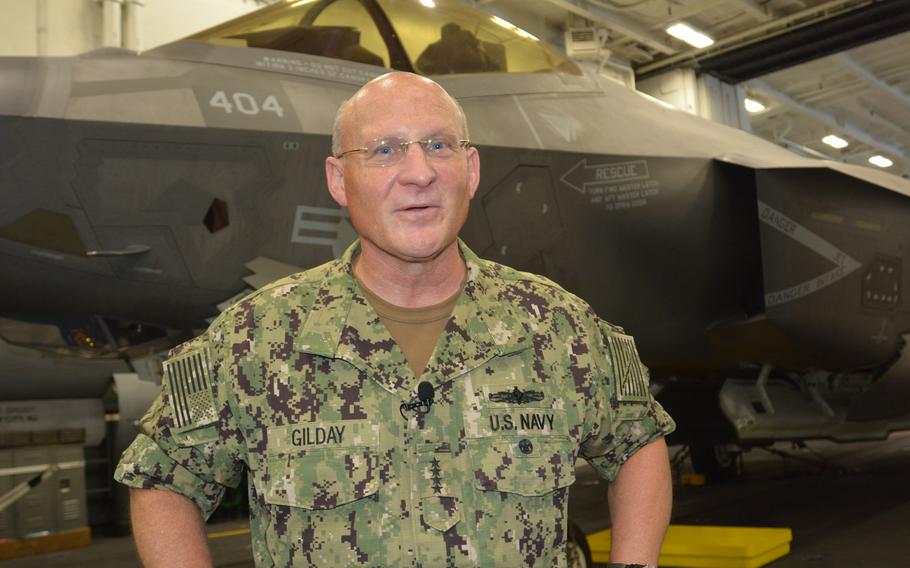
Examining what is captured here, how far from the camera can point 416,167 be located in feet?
5.45

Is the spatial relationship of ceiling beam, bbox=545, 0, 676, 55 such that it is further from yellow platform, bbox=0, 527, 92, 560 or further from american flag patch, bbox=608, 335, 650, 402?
american flag patch, bbox=608, 335, 650, 402

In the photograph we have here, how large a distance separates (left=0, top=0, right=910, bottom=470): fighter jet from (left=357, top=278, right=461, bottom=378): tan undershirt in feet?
5.26

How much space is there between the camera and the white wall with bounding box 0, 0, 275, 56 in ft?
26.5

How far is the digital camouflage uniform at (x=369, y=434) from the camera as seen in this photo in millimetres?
1621

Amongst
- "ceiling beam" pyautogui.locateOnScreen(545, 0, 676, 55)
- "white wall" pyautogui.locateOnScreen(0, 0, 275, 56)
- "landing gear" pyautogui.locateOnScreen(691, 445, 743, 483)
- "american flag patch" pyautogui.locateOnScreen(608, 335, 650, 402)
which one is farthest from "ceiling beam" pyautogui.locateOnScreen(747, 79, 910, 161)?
"american flag patch" pyautogui.locateOnScreen(608, 335, 650, 402)

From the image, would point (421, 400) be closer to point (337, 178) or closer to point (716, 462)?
point (337, 178)

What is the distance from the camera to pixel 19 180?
284 cm

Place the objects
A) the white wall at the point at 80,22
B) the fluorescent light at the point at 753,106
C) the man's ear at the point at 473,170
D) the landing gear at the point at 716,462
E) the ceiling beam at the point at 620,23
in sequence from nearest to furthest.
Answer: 1. the man's ear at the point at 473,170
2. the white wall at the point at 80,22
3. the landing gear at the point at 716,462
4. the ceiling beam at the point at 620,23
5. the fluorescent light at the point at 753,106

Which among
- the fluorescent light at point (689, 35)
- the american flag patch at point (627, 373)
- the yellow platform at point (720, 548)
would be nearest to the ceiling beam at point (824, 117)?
the fluorescent light at point (689, 35)

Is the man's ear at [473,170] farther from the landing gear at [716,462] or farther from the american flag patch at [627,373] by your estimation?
the landing gear at [716,462]

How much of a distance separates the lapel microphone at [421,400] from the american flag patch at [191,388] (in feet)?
1.23

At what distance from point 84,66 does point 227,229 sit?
2.70 feet

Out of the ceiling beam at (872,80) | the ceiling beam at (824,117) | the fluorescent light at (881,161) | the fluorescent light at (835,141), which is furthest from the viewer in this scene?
the fluorescent light at (881,161)

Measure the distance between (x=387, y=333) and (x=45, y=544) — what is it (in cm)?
828
